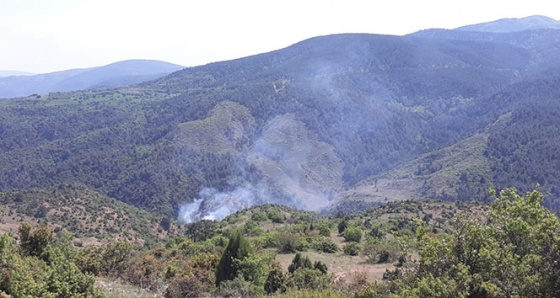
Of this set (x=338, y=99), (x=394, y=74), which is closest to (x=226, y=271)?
(x=338, y=99)

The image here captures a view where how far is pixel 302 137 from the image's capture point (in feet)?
440

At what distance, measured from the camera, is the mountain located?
3991 inches

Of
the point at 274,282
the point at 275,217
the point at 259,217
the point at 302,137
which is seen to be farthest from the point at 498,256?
the point at 302,137

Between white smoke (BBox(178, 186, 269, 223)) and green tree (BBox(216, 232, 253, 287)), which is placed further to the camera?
white smoke (BBox(178, 186, 269, 223))

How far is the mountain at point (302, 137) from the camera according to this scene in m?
101

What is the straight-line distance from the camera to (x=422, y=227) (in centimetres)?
884

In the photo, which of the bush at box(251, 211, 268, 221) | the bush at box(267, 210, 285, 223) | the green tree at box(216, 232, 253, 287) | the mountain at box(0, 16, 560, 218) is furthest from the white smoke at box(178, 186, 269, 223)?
the green tree at box(216, 232, 253, 287)

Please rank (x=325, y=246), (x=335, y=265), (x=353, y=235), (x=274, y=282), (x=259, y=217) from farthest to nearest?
1. (x=259, y=217)
2. (x=353, y=235)
3. (x=325, y=246)
4. (x=335, y=265)
5. (x=274, y=282)

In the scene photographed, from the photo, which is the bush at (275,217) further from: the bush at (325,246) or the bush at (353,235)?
the bush at (325,246)

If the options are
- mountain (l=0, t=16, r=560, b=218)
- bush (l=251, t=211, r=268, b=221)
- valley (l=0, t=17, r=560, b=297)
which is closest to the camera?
valley (l=0, t=17, r=560, b=297)

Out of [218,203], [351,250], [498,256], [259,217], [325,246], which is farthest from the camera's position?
[218,203]

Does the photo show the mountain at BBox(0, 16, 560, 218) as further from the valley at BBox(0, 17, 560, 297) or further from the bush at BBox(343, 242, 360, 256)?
the bush at BBox(343, 242, 360, 256)

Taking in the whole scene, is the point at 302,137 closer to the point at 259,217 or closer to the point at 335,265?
the point at 259,217

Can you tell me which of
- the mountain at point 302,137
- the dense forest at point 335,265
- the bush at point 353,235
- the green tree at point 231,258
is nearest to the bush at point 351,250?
the dense forest at point 335,265
